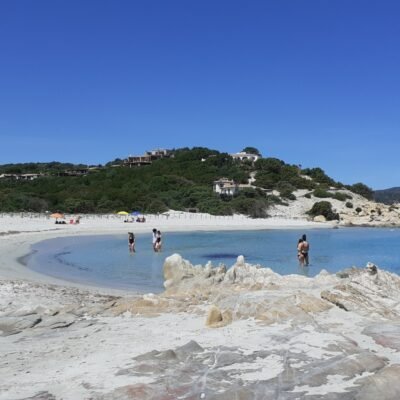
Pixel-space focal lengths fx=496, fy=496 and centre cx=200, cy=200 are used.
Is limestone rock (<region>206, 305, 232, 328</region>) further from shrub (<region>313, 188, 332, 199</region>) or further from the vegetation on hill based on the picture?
shrub (<region>313, 188, 332, 199</region>)

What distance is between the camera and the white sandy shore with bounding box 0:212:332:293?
2055 centimetres

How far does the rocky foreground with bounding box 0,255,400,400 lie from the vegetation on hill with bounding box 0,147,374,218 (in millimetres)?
60266

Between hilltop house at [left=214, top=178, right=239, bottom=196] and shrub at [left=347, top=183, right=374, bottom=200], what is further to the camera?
shrub at [left=347, top=183, right=374, bottom=200]

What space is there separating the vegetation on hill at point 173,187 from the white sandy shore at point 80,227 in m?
6.69

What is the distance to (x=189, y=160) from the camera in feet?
382

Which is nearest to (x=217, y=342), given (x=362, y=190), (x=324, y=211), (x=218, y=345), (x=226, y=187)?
(x=218, y=345)

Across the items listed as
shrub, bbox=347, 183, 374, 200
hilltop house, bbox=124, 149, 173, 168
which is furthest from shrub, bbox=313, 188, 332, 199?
hilltop house, bbox=124, 149, 173, 168

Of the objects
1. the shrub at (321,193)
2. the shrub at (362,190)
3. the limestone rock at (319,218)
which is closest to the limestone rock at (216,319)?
the limestone rock at (319,218)

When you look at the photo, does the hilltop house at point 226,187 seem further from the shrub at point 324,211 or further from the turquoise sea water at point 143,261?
the turquoise sea water at point 143,261

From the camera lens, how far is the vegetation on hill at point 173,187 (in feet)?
237

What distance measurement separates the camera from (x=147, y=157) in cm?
13212

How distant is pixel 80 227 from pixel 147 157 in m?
83.5

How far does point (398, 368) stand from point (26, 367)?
4.82 m

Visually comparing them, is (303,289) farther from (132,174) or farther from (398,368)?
(132,174)
